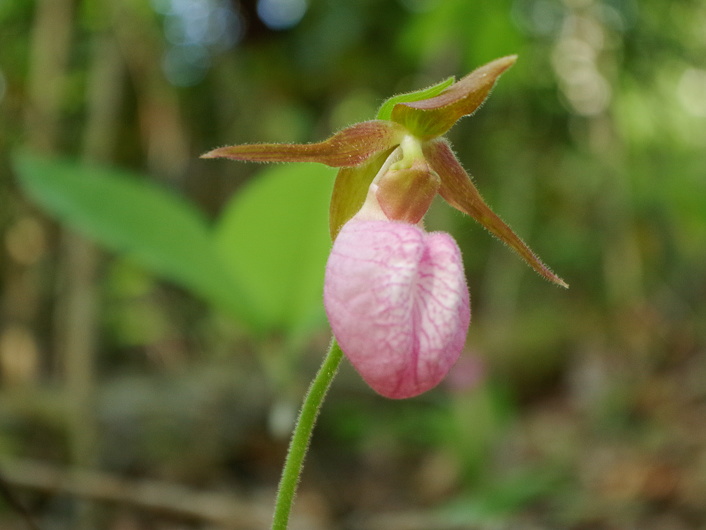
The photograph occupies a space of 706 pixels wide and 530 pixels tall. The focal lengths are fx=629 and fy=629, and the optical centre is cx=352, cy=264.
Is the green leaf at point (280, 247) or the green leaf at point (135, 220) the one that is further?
the green leaf at point (280, 247)

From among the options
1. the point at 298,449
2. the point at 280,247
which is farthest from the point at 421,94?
→ the point at 280,247

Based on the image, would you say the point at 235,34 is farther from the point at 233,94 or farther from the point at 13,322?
the point at 13,322

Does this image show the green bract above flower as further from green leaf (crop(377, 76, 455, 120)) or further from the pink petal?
the pink petal

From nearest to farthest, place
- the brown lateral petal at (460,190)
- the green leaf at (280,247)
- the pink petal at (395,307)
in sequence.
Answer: the pink petal at (395,307)
the brown lateral petal at (460,190)
the green leaf at (280,247)

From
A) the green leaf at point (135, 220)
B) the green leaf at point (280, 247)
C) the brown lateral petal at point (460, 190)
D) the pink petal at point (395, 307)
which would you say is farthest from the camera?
the green leaf at point (280, 247)

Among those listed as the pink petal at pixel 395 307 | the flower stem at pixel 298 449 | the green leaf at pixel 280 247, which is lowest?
the flower stem at pixel 298 449

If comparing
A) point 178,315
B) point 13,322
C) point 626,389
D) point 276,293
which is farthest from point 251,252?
point 626,389

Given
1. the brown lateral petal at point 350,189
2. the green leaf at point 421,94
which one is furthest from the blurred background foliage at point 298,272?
the green leaf at point 421,94

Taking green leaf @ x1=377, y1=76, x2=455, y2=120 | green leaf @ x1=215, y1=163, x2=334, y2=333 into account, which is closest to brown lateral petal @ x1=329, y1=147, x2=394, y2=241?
green leaf @ x1=377, y1=76, x2=455, y2=120

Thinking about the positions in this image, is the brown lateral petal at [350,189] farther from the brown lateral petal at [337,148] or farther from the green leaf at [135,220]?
the green leaf at [135,220]

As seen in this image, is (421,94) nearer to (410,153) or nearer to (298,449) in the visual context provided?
(410,153)
